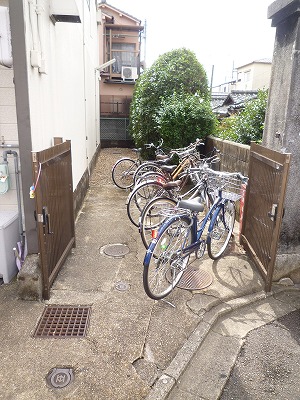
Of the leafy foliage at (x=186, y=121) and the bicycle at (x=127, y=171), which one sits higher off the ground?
the leafy foliage at (x=186, y=121)

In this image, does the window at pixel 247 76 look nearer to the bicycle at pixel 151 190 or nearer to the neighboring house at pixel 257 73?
the neighboring house at pixel 257 73

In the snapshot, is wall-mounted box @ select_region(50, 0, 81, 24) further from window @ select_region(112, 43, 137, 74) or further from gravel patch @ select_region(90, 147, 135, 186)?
window @ select_region(112, 43, 137, 74)

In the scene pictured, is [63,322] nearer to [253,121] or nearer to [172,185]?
[172,185]

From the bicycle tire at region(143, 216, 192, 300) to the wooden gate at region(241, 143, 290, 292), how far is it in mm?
996

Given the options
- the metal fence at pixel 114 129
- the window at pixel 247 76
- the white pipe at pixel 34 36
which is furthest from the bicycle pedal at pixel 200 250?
the window at pixel 247 76

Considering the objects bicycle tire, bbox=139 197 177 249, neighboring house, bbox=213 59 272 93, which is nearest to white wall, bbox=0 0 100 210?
bicycle tire, bbox=139 197 177 249

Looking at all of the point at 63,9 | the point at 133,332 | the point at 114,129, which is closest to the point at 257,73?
the point at 114,129

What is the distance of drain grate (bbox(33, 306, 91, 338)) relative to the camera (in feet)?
10.0

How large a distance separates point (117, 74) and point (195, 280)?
18781 mm

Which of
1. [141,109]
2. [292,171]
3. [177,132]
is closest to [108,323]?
[292,171]

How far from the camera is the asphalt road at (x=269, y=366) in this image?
2633 millimetres

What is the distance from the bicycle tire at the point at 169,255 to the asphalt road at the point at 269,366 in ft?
3.45

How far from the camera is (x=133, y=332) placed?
Answer: 10.3 ft

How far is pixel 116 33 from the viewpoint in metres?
20.2
